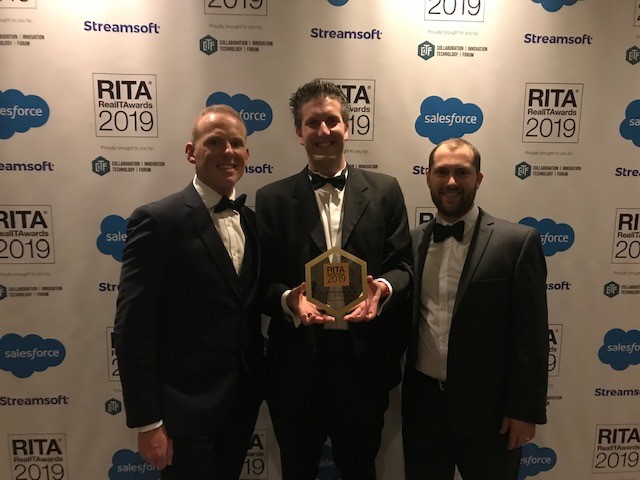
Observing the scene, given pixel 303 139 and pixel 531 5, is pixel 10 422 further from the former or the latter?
pixel 531 5

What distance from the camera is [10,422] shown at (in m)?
2.79

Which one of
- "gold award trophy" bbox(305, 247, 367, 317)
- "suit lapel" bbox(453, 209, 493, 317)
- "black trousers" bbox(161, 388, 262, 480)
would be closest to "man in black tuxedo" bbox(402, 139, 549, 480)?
"suit lapel" bbox(453, 209, 493, 317)

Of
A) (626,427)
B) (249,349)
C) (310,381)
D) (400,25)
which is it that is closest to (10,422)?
(249,349)

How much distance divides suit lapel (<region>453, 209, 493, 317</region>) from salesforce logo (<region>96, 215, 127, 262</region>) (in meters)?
2.00

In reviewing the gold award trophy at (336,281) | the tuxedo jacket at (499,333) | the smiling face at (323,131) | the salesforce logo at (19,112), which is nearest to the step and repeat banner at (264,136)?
the salesforce logo at (19,112)

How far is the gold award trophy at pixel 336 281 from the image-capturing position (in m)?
1.89

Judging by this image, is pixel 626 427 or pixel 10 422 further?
pixel 626 427

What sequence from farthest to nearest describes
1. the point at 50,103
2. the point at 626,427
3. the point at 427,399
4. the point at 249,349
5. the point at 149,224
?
the point at 626,427 < the point at 50,103 < the point at 427,399 < the point at 249,349 < the point at 149,224

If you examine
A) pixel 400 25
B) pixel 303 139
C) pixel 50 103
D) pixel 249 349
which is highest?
pixel 400 25

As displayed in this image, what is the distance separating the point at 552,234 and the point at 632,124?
862 millimetres

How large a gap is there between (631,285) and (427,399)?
5.85 feet

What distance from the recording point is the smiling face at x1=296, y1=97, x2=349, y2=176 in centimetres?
211

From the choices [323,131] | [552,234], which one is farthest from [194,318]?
[552,234]

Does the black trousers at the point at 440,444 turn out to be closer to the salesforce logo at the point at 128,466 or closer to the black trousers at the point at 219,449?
the black trousers at the point at 219,449
